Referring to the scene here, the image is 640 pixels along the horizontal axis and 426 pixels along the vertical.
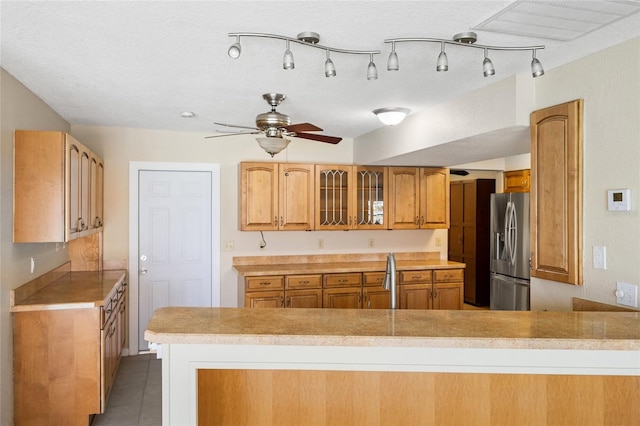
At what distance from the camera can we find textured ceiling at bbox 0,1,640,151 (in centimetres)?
216

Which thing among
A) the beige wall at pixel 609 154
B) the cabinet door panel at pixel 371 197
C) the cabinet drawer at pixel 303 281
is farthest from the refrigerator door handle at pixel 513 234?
the beige wall at pixel 609 154

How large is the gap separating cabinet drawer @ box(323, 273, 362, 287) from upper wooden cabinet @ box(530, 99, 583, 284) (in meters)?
2.35

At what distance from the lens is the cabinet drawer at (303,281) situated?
16.6ft

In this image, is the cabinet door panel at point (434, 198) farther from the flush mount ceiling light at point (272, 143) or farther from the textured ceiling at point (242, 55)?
the flush mount ceiling light at point (272, 143)

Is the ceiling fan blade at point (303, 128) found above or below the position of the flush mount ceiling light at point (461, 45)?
below

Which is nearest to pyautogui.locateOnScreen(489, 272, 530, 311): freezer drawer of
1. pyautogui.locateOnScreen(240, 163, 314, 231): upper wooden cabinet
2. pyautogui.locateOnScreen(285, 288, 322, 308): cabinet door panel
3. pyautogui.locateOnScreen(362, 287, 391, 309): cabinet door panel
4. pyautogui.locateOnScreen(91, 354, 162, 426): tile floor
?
pyautogui.locateOnScreen(362, 287, 391, 309): cabinet door panel

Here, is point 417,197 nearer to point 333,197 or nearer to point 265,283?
point 333,197

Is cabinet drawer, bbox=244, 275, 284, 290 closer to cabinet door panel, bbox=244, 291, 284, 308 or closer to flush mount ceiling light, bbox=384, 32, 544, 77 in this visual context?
cabinet door panel, bbox=244, 291, 284, 308

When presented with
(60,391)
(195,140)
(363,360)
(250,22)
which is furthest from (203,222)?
(363,360)

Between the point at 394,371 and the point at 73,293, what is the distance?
9.21 feet

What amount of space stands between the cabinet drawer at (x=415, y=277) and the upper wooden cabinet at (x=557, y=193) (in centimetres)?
229

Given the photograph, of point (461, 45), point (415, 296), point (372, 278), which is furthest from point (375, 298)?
point (461, 45)

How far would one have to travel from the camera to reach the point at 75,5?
211 centimetres

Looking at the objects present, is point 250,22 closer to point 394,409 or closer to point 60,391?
point 394,409
